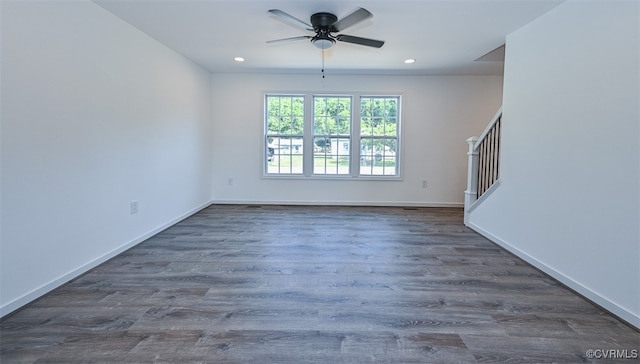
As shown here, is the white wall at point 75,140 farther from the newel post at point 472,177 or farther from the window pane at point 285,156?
the newel post at point 472,177

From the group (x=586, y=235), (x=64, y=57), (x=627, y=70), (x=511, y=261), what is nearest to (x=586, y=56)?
(x=627, y=70)

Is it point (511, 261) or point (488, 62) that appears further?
point (488, 62)

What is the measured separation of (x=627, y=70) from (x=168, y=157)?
179 inches

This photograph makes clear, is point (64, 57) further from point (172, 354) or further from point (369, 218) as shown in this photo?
point (369, 218)

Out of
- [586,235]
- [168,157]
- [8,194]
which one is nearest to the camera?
[8,194]

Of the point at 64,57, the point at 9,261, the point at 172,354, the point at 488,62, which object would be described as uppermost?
the point at 488,62

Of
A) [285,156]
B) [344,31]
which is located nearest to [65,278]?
[344,31]

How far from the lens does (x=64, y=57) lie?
244 cm

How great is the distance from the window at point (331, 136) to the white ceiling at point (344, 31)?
0.82m

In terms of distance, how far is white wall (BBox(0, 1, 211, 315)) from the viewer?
6.81 feet

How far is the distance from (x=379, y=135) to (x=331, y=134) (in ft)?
2.89

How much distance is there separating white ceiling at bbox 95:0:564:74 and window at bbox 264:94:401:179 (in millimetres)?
823

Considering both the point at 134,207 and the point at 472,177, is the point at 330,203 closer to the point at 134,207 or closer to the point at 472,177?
the point at 472,177

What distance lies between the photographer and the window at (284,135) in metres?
5.84
